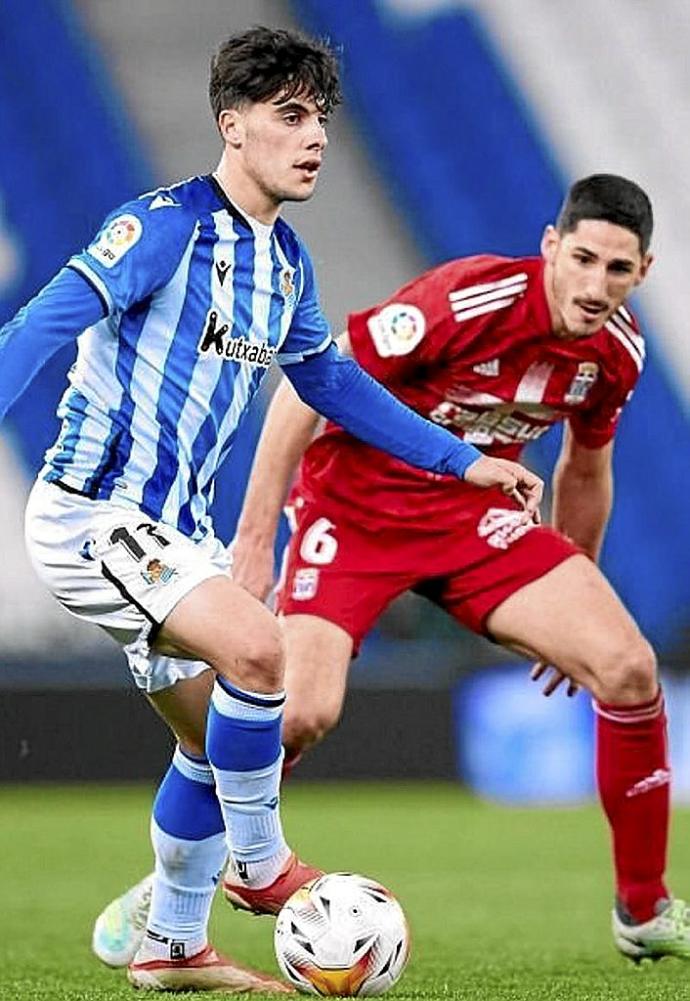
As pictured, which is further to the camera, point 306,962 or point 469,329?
point 469,329

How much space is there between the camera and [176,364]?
416cm

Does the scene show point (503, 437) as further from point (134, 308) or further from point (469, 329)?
point (134, 308)

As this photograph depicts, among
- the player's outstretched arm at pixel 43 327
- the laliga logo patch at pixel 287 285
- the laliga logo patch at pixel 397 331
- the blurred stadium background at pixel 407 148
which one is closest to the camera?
the player's outstretched arm at pixel 43 327

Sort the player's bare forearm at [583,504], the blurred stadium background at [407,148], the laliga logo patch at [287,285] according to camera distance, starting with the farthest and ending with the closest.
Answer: the blurred stadium background at [407,148]
the player's bare forearm at [583,504]
the laliga logo patch at [287,285]

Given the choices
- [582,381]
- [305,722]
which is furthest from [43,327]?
[582,381]

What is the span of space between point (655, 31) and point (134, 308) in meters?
12.5

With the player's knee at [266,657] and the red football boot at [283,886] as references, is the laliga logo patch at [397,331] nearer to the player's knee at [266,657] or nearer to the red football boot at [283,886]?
the player's knee at [266,657]

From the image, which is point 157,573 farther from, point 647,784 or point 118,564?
point 647,784

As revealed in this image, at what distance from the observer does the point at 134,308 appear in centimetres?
412

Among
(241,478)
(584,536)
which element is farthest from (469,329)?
(241,478)

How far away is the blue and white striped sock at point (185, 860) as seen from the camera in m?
4.42

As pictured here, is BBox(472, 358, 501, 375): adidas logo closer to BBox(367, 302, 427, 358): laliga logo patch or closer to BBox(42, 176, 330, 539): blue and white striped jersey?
BBox(367, 302, 427, 358): laliga logo patch

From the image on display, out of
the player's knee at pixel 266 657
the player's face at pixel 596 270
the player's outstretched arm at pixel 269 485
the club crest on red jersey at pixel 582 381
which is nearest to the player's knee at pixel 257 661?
the player's knee at pixel 266 657

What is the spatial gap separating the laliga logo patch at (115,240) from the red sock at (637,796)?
183cm
